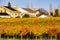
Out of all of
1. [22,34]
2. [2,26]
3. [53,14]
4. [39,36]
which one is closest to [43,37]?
[39,36]

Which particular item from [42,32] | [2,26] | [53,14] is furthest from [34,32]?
[53,14]

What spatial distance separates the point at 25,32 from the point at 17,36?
0.48 m

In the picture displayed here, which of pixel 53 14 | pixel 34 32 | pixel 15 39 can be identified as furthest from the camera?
pixel 53 14

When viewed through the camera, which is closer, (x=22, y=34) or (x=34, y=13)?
(x=22, y=34)

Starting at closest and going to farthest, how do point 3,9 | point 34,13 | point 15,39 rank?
1. point 15,39
2. point 3,9
3. point 34,13

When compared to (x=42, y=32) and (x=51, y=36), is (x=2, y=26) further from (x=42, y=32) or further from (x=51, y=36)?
(x=51, y=36)

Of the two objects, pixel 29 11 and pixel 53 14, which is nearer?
pixel 53 14

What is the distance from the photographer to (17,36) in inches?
502

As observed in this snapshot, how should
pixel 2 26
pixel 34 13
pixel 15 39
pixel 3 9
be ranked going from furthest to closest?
pixel 34 13, pixel 3 9, pixel 2 26, pixel 15 39

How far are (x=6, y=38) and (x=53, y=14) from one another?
12.7 metres

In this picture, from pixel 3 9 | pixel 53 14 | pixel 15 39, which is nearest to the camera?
pixel 15 39

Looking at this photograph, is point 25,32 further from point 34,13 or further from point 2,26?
point 34,13

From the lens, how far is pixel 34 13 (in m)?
32.3

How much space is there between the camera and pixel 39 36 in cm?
1262
